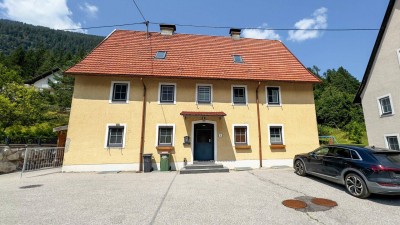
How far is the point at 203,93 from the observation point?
42.8 feet

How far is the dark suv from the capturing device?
5.71m

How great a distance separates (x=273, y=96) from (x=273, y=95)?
71mm

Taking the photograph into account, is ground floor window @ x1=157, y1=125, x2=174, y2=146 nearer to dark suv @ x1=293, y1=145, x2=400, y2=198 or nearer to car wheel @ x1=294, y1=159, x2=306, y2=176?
car wheel @ x1=294, y1=159, x2=306, y2=176

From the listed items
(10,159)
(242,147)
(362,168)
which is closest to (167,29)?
(242,147)

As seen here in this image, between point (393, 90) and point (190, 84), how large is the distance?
12.7 meters

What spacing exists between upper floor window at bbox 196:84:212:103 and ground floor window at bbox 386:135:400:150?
463 inches

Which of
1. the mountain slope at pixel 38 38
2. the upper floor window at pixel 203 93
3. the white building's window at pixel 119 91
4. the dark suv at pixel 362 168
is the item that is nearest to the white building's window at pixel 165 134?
the upper floor window at pixel 203 93

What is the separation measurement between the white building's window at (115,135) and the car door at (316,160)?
10040mm

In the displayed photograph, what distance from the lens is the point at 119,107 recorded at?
12.1 m

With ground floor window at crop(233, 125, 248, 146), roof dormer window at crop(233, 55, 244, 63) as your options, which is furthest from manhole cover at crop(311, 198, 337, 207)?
roof dormer window at crop(233, 55, 244, 63)

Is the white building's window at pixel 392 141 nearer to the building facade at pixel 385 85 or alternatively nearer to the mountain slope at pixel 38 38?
the building facade at pixel 385 85

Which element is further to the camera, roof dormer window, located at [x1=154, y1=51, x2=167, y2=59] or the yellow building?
roof dormer window, located at [x1=154, y1=51, x2=167, y2=59]

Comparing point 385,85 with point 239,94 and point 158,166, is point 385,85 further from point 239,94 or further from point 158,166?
point 158,166

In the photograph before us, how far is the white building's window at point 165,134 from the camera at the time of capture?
1204cm
